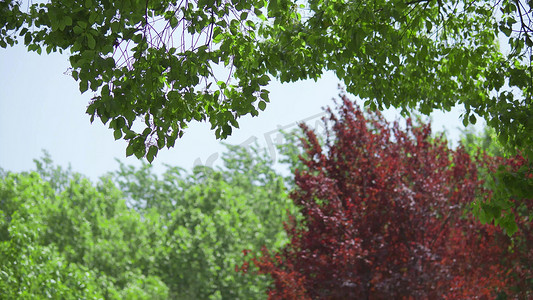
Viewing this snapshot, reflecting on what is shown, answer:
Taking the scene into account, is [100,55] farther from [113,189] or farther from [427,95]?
[113,189]

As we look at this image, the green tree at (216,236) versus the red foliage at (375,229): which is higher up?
the green tree at (216,236)

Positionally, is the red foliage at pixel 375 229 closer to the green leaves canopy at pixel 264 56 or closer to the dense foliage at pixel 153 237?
the green leaves canopy at pixel 264 56

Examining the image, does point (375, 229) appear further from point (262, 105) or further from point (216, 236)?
point (216, 236)

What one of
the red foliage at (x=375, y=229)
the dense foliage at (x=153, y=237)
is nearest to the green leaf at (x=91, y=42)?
the red foliage at (x=375, y=229)

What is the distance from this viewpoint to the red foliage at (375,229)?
902 centimetres

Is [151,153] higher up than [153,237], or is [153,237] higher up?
[153,237]

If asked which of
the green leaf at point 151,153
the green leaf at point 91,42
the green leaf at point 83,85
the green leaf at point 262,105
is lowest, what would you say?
the green leaf at point 151,153

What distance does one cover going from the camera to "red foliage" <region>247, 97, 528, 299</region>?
902cm

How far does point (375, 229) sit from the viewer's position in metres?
9.55

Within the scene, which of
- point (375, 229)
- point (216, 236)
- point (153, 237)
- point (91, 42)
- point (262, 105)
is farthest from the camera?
point (153, 237)

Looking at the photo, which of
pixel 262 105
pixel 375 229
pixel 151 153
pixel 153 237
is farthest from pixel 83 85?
pixel 153 237

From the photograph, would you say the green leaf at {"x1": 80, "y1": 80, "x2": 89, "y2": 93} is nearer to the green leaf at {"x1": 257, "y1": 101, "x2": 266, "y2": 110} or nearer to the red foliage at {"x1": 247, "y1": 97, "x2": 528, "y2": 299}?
the green leaf at {"x1": 257, "y1": 101, "x2": 266, "y2": 110}

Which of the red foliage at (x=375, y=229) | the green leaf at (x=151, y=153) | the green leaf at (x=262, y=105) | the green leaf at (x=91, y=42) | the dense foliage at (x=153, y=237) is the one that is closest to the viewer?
the green leaf at (x=91, y=42)

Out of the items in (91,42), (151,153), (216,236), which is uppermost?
(216,236)
